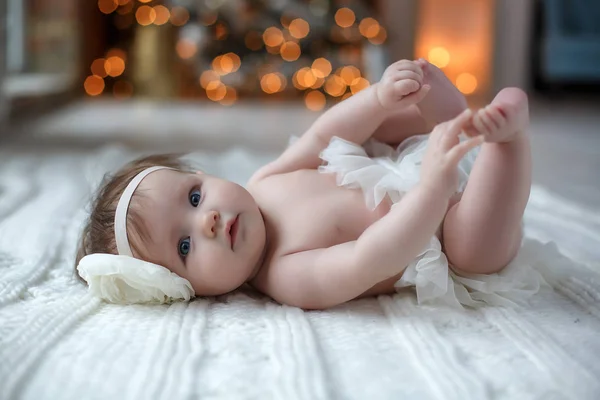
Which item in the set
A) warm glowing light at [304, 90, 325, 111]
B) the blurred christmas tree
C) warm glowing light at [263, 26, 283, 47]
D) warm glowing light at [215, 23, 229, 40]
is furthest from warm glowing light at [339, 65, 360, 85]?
warm glowing light at [215, 23, 229, 40]

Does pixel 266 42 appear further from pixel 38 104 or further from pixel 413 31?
pixel 38 104

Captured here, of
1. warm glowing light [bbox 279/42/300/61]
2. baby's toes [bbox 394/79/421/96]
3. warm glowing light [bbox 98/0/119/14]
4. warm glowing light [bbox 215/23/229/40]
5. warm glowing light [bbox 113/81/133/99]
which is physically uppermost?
warm glowing light [bbox 98/0/119/14]

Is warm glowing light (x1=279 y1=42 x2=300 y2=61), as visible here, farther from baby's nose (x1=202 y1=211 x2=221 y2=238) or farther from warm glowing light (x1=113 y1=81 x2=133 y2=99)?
A: baby's nose (x1=202 y1=211 x2=221 y2=238)

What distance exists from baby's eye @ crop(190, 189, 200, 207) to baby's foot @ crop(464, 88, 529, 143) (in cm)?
32

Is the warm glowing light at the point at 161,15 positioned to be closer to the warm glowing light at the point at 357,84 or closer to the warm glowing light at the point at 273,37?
the warm glowing light at the point at 273,37

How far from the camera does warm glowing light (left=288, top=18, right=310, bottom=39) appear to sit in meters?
3.97

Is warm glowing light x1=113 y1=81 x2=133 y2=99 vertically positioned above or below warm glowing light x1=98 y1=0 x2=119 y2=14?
below

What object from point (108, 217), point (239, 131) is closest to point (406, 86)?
point (108, 217)

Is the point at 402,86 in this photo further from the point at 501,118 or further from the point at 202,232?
the point at 202,232

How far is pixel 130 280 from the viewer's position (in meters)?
0.84

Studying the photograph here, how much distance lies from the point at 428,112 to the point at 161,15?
331cm

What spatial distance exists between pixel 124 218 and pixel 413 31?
3.56 metres

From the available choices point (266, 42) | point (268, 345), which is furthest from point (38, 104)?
point (268, 345)

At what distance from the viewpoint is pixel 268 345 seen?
2.37 feet
